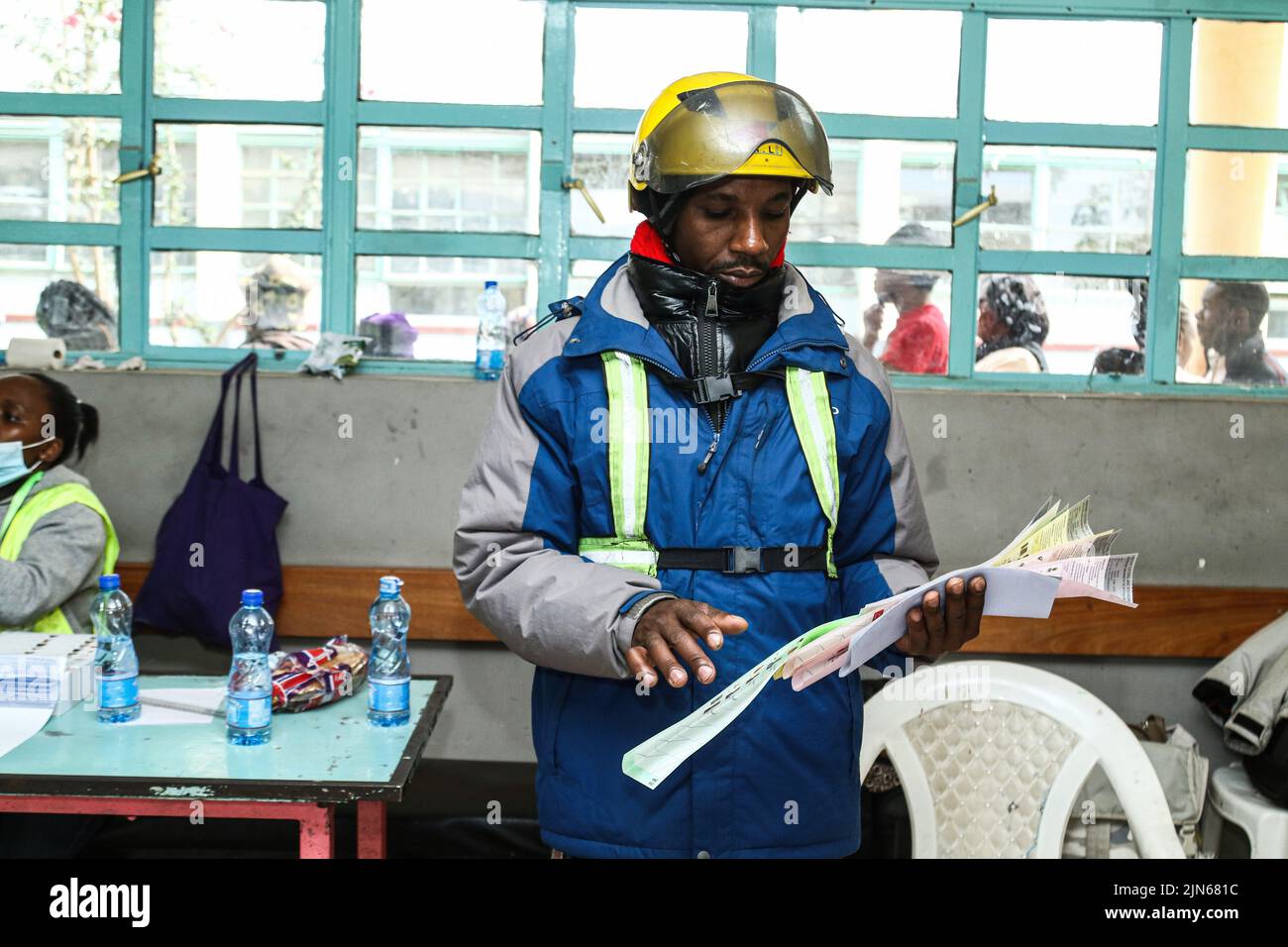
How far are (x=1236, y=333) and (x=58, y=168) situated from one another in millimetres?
3756

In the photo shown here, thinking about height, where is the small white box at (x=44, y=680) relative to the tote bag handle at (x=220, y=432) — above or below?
below

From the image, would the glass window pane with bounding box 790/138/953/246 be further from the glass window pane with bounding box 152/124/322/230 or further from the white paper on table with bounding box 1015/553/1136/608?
the white paper on table with bounding box 1015/553/1136/608

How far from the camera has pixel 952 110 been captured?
3.58m

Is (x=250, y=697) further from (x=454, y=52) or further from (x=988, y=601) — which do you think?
(x=454, y=52)

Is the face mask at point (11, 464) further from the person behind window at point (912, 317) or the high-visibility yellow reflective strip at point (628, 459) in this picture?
the person behind window at point (912, 317)

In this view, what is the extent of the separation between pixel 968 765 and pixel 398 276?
2.23 meters

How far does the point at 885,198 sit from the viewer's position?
3.62m

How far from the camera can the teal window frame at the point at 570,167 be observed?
3529mm

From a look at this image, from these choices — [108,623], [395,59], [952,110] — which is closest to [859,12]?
[952,110]

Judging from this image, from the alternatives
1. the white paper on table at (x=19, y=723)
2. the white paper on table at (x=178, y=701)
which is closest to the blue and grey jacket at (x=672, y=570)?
the white paper on table at (x=178, y=701)

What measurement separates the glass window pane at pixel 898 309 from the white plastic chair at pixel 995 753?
3.75 ft

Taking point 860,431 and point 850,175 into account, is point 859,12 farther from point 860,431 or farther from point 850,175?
point 860,431

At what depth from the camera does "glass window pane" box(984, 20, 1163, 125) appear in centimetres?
357
